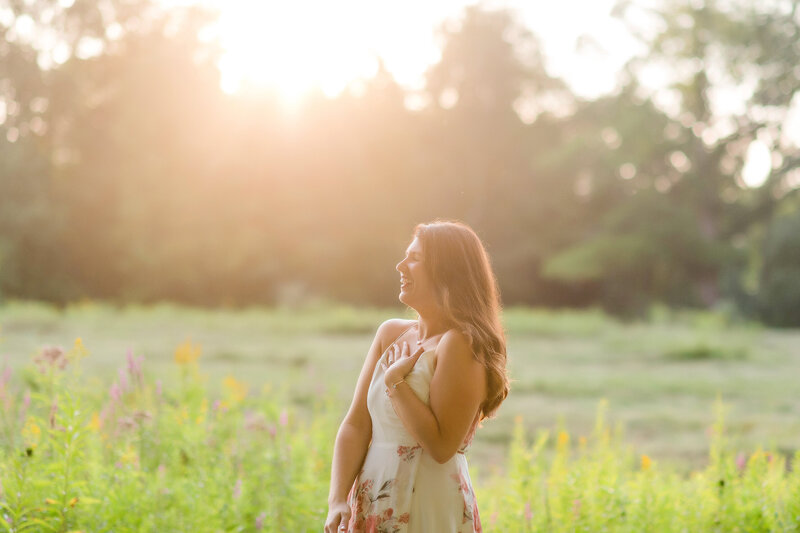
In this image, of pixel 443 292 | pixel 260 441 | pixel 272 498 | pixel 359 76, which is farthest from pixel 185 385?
pixel 359 76

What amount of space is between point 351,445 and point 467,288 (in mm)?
493

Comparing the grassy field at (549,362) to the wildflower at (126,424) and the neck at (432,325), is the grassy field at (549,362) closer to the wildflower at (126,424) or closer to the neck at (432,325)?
the wildflower at (126,424)

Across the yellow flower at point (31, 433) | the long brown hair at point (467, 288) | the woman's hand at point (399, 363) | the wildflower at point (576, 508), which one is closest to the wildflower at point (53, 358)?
the yellow flower at point (31, 433)

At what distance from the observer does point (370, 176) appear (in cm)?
2380

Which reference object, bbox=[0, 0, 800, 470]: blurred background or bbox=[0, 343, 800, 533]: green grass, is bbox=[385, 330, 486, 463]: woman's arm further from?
bbox=[0, 0, 800, 470]: blurred background

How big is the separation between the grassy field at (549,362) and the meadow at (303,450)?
54 mm

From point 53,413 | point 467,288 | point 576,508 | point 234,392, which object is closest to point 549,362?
point 234,392

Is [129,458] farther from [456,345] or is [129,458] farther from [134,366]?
[456,345]

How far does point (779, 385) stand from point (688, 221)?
13.9 meters

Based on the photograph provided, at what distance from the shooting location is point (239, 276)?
2331cm

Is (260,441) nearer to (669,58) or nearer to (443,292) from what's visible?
(443,292)

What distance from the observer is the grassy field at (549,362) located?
325 inches

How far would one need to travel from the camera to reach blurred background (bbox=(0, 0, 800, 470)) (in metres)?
20.4

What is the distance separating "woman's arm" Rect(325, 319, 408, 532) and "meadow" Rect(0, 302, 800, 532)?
103 cm
